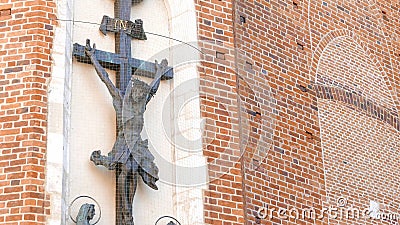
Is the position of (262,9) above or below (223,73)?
above

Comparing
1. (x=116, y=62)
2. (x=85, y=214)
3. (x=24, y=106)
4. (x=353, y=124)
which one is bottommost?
(x=85, y=214)

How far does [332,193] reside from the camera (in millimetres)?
9227

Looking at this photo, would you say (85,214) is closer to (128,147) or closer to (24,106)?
(128,147)

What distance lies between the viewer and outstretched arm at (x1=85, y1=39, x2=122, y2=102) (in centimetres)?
716

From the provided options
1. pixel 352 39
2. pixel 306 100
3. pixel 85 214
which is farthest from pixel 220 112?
pixel 352 39

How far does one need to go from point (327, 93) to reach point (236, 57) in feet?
5.90

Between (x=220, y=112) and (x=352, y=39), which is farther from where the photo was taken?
(x=352, y=39)

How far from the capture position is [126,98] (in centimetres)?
716

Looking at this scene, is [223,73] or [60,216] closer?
[60,216]

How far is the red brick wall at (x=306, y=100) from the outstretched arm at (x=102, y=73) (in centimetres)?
92

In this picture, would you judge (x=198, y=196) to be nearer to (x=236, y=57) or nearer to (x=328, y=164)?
(x=236, y=57)

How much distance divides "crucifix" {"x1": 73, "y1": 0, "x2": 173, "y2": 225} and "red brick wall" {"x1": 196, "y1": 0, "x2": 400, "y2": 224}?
58cm

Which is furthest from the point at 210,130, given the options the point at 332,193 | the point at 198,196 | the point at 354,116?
the point at 354,116

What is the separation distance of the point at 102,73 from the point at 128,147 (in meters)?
0.71
